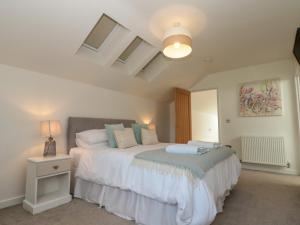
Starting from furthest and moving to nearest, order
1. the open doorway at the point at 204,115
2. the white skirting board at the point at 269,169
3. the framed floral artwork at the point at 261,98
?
the open doorway at the point at 204,115
the framed floral artwork at the point at 261,98
the white skirting board at the point at 269,169

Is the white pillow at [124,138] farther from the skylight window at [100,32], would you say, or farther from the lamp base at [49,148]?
the skylight window at [100,32]

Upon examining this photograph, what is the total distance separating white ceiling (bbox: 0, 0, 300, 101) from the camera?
6.84 feet

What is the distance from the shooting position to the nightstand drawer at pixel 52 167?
229 centimetres

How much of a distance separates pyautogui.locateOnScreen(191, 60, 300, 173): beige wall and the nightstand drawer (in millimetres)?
→ 3801

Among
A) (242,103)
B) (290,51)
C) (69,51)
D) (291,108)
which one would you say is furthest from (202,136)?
(69,51)

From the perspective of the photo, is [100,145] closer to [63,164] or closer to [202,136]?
[63,164]

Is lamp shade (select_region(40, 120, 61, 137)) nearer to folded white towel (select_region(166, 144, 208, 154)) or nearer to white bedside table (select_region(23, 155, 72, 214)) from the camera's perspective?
white bedside table (select_region(23, 155, 72, 214))

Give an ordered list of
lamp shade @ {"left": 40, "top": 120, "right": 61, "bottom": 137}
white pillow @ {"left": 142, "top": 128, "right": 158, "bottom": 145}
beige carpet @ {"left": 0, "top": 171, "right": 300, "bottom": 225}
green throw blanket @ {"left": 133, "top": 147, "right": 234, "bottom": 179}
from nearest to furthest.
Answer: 1. green throw blanket @ {"left": 133, "top": 147, "right": 234, "bottom": 179}
2. beige carpet @ {"left": 0, "top": 171, "right": 300, "bottom": 225}
3. lamp shade @ {"left": 40, "top": 120, "right": 61, "bottom": 137}
4. white pillow @ {"left": 142, "top": 128, "right": 158, "bottom": 145}

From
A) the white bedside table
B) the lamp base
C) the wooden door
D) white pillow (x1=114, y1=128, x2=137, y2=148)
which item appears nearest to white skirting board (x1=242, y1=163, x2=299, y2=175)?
the wooden door

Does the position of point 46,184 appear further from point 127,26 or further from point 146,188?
point 127,26

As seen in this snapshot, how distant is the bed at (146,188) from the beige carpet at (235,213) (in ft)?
0.49

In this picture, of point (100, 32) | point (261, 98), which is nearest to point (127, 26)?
point (100, 32)

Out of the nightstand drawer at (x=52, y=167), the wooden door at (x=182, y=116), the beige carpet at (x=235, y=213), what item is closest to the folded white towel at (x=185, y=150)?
the beige carpet at (x=235, y=213)

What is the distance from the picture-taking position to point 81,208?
2350 mm
